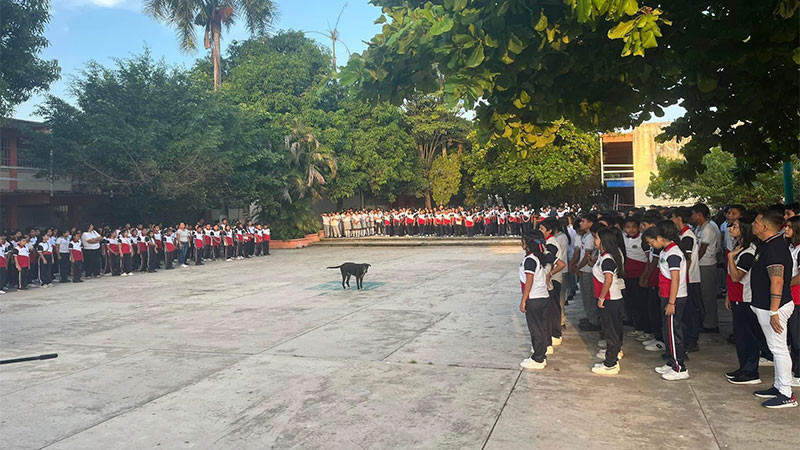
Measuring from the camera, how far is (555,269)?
22.7 ft

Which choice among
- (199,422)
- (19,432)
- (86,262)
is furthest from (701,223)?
(86,262)

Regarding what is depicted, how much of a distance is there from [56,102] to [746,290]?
20.9 meters

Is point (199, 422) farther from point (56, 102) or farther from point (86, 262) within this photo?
point (56, 102)

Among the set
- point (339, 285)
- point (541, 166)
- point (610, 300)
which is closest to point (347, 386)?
point (610, 300)

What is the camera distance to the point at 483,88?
5070 millimetres

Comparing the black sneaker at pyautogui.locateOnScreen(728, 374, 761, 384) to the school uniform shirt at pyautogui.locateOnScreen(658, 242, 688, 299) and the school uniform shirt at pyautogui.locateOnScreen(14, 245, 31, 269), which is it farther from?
the school uniform shirt at pyautogui.locateOnScreen(14, 245, 31, 269)

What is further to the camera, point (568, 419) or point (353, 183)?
point (353, 183)

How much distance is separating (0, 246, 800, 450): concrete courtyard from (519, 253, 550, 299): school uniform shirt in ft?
2.66

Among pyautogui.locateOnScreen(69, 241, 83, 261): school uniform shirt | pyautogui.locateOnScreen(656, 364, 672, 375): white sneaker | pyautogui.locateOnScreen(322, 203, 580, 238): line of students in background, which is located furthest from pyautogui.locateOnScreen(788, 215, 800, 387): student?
pyautogui.locateOnScreen(322, 203, 580, 238): line of students in background

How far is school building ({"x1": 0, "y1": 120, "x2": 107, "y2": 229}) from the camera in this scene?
19734 millimetres

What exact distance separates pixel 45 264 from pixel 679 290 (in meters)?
15.4

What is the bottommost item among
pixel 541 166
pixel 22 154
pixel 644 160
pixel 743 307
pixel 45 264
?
pixel 743 307

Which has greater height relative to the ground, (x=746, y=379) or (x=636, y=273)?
(x=636, y=273)

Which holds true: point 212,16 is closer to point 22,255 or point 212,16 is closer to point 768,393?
point 22,255
